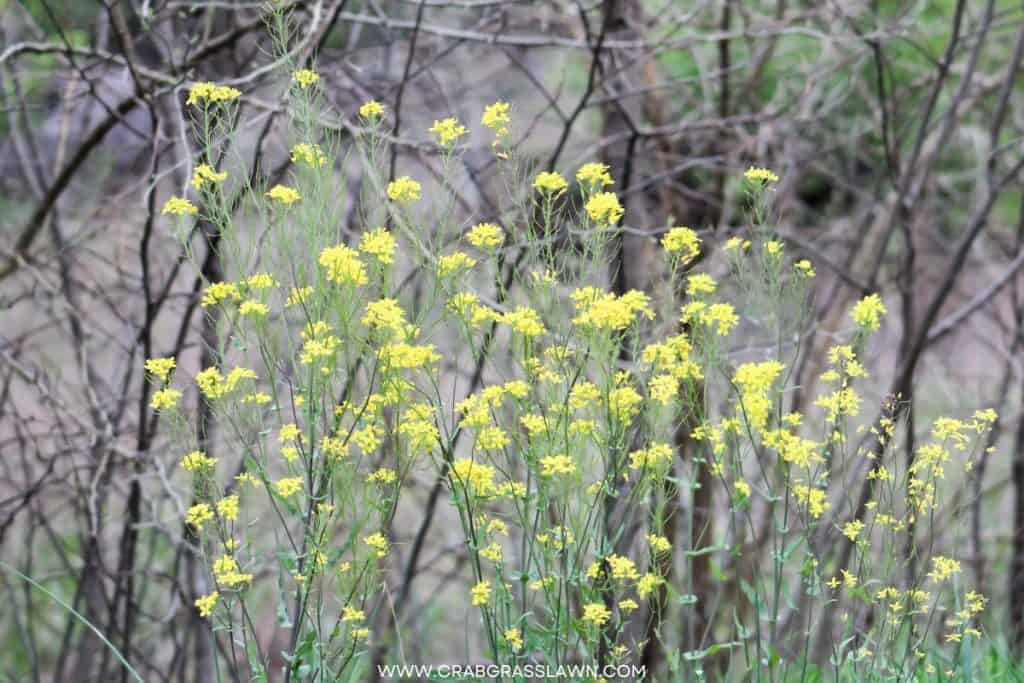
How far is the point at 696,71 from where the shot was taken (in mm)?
6406

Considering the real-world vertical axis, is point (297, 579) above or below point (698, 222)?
below

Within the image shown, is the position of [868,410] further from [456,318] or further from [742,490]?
[456,318]

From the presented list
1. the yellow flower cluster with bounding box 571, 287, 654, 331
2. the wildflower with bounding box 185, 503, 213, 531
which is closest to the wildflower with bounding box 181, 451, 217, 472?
the wildflower with bounding box 185, 503, 213, 531

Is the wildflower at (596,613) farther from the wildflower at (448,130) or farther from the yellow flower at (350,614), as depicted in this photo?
the wildflower at (448,130)

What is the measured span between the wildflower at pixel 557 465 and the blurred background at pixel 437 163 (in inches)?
26.7

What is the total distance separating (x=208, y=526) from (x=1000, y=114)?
3574 mm

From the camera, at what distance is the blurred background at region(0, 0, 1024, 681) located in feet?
12.6

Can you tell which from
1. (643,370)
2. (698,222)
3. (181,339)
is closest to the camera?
(643,370)

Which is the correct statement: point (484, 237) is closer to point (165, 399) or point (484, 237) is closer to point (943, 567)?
point (165, 399)

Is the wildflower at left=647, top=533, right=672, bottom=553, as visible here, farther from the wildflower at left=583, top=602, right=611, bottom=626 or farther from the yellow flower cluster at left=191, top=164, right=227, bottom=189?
the yellow flower cluster at left=191, top=164, right=227, bottom=189

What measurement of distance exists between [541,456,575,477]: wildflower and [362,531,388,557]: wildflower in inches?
12.5

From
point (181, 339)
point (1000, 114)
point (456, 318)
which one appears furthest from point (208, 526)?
point (1000, 114)

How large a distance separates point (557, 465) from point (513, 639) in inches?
14.3

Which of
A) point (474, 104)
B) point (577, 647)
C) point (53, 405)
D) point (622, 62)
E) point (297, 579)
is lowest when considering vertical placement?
point (577, 647)
